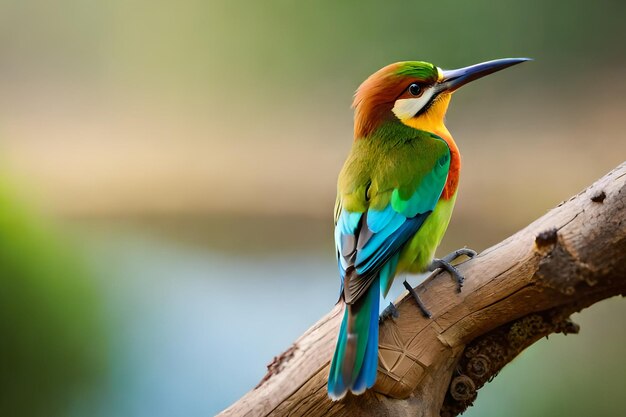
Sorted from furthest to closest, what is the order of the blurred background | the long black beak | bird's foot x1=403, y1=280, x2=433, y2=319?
the blurred background, the long black beak, bird's foot x1=403, y1=280, x2=433, y2=319

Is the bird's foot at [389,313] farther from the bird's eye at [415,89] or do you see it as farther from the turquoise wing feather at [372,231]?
the bird's eye at [415,89]

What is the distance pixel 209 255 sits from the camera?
158 inches

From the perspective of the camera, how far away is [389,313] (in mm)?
1682

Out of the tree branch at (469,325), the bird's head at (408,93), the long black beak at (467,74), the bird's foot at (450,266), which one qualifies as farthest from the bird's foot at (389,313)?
the long black beak at (467,74)

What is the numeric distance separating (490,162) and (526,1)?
78 cm

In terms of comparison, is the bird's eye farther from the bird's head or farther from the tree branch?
the tree branch

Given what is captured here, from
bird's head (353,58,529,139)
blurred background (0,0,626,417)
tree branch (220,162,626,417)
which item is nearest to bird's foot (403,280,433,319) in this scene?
tree branch (220,162,626,417)

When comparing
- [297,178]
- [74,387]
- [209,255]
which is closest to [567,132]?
[297,178]

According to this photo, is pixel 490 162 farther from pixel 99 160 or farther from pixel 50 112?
pixel 50 112

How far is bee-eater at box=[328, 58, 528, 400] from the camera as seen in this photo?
157 cm

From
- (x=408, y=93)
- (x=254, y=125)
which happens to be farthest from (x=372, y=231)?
(x=254, y=125)

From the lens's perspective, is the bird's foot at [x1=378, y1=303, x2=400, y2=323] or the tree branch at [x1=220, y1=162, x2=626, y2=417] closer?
the tree branch at [x1=220, y1=162, x2=626, y2=417]

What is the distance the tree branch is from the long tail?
0.22ft

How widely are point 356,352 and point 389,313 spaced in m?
0.18
